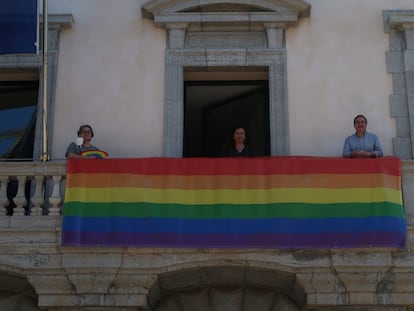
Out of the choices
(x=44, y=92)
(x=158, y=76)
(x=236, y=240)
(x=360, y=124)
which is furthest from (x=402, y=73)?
(x=44, y=92)

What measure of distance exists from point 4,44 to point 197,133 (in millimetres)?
3305

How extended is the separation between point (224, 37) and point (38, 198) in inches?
150

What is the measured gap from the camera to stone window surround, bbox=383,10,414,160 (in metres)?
10.9

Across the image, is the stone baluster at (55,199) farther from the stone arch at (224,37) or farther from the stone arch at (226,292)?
the stone arch at (224,37)

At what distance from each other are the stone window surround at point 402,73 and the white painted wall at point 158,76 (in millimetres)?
98

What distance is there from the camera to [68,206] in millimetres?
9617

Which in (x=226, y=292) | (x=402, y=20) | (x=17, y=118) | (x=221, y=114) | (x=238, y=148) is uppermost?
(x=402, y=20)

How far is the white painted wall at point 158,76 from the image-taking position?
1101 cm

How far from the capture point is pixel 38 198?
384 inches

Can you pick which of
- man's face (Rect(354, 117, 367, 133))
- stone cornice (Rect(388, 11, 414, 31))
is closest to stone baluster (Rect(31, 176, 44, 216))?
man's face (Rect(354, 117, 367, 133))

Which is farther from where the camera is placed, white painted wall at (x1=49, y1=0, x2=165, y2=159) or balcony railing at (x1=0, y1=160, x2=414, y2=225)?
white painted wall at (x1=49, y1=0, x2=165, y2=159)

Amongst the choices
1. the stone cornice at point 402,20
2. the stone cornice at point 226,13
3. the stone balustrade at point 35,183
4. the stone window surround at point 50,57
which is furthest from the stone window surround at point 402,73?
the stone window surround at point 50,57

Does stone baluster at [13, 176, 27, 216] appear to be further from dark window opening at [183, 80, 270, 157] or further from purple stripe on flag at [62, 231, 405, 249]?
dark window opening at [183, 80, 270, 157]

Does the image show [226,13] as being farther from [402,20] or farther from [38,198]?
[38,198]
